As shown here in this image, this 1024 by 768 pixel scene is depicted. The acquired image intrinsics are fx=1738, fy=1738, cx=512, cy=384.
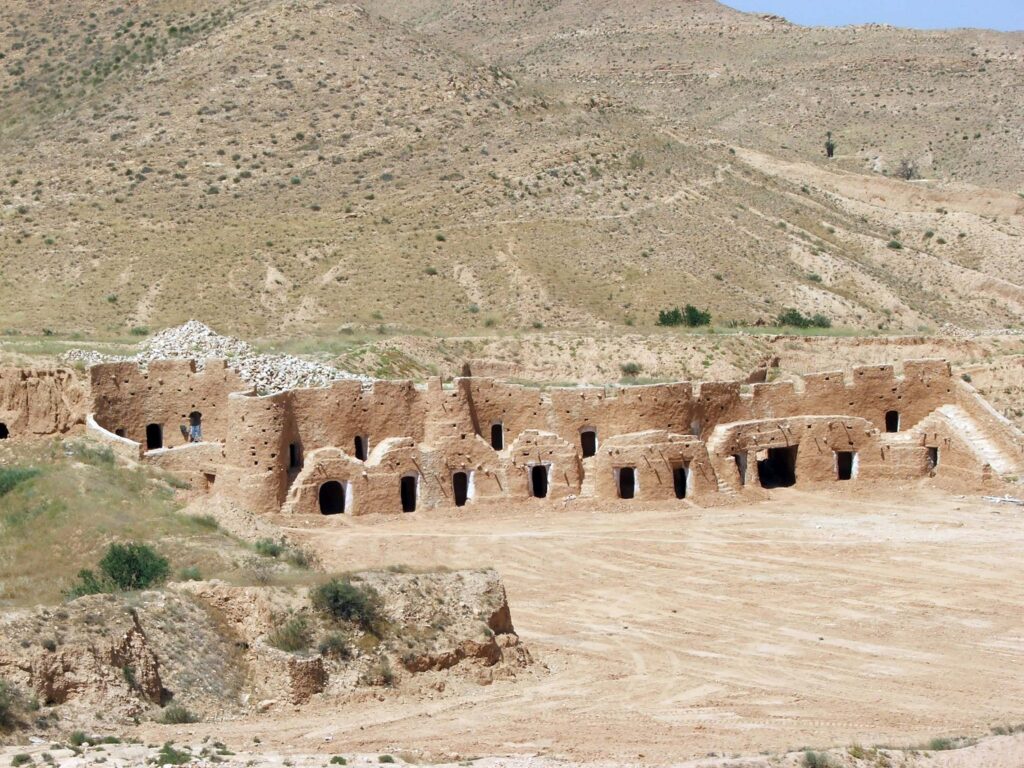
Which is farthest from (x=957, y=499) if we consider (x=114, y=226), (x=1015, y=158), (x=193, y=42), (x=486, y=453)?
(x=1015, y=158)

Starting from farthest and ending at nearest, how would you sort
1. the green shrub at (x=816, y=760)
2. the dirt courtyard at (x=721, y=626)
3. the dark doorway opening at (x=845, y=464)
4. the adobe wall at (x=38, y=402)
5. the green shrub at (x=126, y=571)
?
the dark doorway opening at (x=845, y=464) → the adobe wall at (x=38, y=402) → the green shrub at (x=126, y=571) → the dirt courtyard at (x=721, y=626) → the green shrub at (x=816, y=760)

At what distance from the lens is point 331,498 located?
40938 mm

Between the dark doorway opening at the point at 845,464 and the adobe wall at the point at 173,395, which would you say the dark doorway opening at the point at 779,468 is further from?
the adobe wall at the point at 173,395

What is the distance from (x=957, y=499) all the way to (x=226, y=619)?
23.1m

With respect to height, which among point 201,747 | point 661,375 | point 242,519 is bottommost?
point 201,747

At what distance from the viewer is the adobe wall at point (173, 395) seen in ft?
137

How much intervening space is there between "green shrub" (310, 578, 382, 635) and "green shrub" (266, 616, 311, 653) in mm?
460

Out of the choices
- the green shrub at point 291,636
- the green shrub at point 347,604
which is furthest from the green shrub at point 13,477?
the green shrub at point 291,636

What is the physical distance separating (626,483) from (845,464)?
6.01 m

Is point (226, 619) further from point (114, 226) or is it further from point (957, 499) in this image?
point (114, 226)

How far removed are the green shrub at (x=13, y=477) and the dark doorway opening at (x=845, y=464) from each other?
2017 centimetres

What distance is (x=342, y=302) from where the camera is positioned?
200 ft

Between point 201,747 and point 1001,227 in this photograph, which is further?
point 1001,227

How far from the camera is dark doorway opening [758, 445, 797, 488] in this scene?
1730 inches
